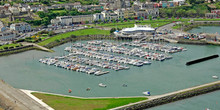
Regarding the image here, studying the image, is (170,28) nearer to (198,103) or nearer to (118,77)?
(118,77)

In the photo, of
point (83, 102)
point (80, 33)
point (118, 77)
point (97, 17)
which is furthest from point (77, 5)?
point (83, 102)

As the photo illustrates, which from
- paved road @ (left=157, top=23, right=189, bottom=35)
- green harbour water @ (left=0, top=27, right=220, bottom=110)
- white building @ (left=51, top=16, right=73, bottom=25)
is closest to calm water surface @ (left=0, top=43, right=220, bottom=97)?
green harbour water @ (left=0, top=27, right=220, bottom=110)

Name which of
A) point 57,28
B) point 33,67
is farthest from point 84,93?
point 57,28

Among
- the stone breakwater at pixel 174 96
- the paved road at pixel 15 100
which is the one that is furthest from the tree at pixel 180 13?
the paved road at pixel 15 100

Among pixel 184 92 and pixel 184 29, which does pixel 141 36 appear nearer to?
pixel 184 29

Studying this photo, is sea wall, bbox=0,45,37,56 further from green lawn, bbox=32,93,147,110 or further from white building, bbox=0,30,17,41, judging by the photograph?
green lawn, bbox=32,93,147,110
